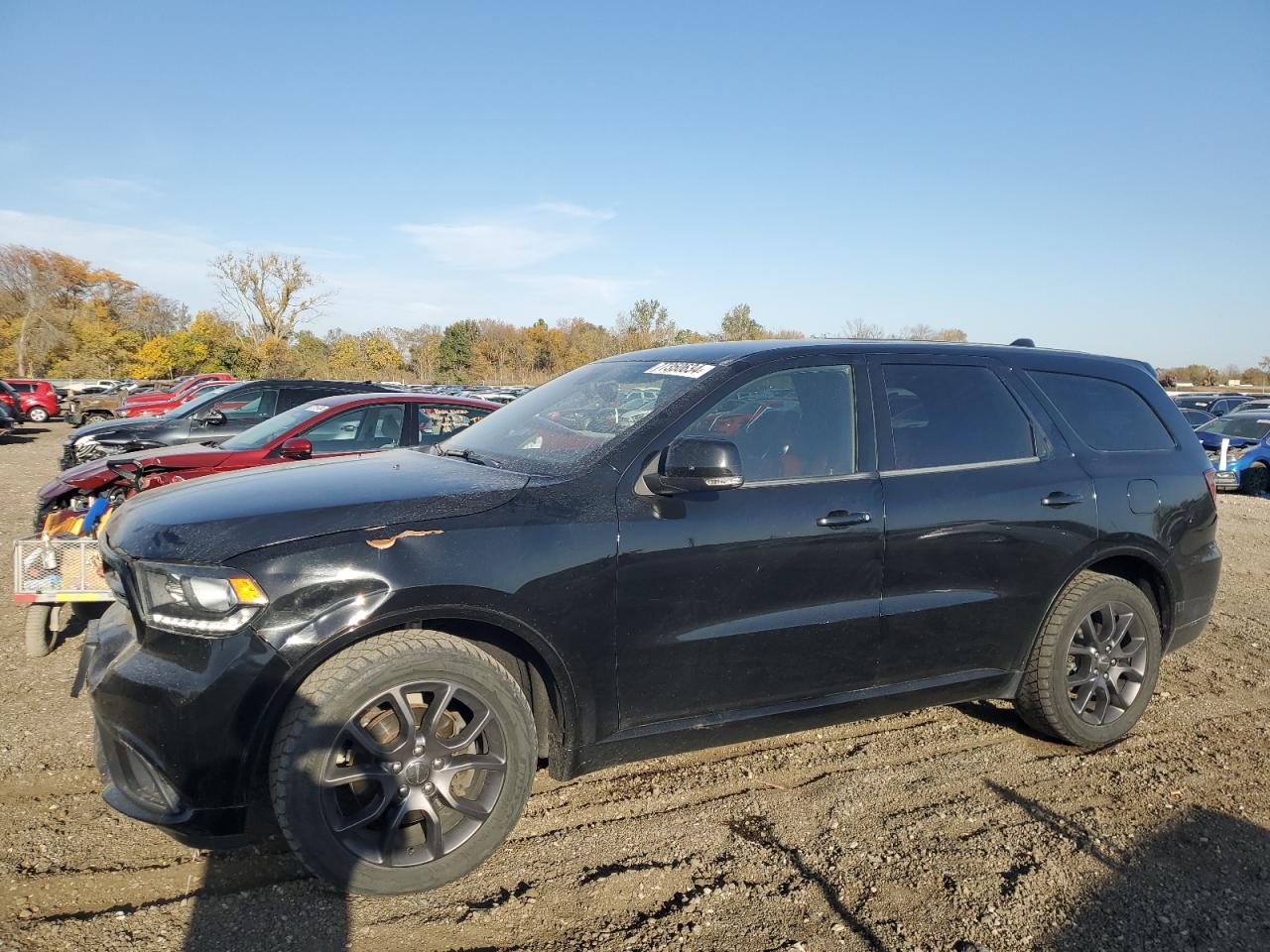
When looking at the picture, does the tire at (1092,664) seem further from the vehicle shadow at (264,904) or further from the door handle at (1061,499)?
the vehicle shadow at (264,904)

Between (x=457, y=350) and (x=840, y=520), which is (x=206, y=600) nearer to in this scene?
(x=840, y=520)

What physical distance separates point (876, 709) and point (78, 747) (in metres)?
3.51

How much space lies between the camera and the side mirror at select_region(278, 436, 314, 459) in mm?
6793

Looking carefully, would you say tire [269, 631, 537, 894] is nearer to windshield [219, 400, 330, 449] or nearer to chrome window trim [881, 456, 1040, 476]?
chrome window trim [881, 456, 1040, 476]

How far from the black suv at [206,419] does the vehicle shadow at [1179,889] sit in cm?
832

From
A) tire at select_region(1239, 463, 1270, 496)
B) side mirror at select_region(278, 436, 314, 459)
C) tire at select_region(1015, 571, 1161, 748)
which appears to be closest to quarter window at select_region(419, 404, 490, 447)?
side mirror at select_region(278, 436, 314, 459)

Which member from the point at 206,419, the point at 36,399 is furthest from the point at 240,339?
the point at 206,419

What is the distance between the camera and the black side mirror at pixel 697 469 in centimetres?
293

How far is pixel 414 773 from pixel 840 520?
1804 millimetres

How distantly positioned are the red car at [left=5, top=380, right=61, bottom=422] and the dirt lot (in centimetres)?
3224

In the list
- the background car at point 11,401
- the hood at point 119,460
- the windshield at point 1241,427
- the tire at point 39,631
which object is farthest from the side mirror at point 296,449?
the background car at point 11,401

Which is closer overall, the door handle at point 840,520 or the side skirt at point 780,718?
the side skirt at point 780,718

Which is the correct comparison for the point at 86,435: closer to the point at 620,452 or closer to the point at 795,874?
the point at 620,452

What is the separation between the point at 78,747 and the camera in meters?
3.75
